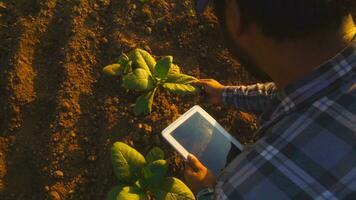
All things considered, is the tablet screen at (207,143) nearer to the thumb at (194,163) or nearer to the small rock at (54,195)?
the thumb at (194,163)

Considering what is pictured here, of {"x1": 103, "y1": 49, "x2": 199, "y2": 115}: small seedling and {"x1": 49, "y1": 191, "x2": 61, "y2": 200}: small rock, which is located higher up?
{"x1": 103, "y1": 49, "x2": 199, "y2": 115}: small seedling

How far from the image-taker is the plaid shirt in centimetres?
157

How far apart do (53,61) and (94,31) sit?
326mm

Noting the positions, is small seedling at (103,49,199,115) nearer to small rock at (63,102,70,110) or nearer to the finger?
small rock at (63,102,70,110)

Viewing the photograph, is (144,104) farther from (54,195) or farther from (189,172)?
(54,195)

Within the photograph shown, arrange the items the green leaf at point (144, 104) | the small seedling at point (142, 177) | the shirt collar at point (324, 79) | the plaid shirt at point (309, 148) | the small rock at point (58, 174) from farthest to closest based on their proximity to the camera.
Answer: the green leaf at point (144, 104) → the small rock at point (58, 174) → the small seedling at point (142, 177) → the shirt collar at point (324, 79) → the plaid shirt at point (309, 148)

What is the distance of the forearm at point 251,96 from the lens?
8.18 feet

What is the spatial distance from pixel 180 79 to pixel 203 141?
426 millimetres

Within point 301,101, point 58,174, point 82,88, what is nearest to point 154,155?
point 58,174

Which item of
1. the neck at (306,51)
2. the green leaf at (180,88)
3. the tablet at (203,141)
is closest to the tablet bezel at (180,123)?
the tablet at (203,141)

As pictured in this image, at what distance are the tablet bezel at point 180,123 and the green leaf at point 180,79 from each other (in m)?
0.17

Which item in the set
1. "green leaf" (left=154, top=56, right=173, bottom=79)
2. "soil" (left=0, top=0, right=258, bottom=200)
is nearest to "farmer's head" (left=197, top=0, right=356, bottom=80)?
"green leaf" (left=154, top=56, right=173, bottom=79)

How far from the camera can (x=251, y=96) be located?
8.33 feet

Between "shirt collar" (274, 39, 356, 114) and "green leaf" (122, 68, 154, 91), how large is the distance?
3.81 ft
